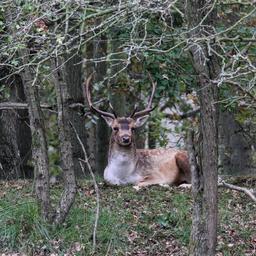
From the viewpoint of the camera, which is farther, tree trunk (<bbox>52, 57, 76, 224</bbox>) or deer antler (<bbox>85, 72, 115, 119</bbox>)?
deer antler (<bbox>85, 72, 115, 119</bbox>)

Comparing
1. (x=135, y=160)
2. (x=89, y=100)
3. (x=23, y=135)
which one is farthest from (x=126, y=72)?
(x=23, y=135)

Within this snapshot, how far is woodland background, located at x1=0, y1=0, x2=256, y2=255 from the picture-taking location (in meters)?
7.17

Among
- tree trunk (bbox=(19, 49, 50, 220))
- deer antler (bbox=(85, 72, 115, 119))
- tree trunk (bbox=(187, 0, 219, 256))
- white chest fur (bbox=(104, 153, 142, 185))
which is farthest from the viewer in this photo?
white chest fur (bbox=(104, 153, 142, 185))

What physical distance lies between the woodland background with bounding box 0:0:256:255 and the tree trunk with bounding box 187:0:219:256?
1 cm

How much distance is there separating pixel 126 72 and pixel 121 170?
2.02 metres

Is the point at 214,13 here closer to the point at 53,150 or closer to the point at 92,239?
the point at 92,239

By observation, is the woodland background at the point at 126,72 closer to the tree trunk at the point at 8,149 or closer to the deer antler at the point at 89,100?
the tree trunk at the point at 8,149

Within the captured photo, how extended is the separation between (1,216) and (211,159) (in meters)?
2.59

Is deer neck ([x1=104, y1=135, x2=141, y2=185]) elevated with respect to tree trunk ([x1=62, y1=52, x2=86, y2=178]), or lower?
lower

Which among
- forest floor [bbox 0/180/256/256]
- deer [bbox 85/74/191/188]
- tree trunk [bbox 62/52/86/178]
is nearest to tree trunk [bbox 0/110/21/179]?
tree trunk [bbox 62/52/86/178]

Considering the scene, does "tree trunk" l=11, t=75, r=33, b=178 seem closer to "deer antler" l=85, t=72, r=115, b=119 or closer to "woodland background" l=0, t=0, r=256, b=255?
"woodland background" l=0, t=0, r=256, b=255

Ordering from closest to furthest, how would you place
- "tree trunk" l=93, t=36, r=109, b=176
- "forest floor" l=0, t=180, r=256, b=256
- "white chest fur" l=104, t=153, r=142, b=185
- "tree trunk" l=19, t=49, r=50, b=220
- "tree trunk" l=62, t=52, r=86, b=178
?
"forest floor" l=0, t=180, r=256, b=256 < "tree trunk" l=19, t=49, r=50, b=220 < "white chest fur" l=104, t=153, r=142, b=185 < "tree trunk" l=62, t=52, r=86, b=178 < "tree trunk" l=93, t=36, r=109, b=176

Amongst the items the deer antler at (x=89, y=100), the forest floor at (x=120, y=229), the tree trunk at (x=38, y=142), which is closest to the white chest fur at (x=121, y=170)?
the deer antler at (x=89, y=100)

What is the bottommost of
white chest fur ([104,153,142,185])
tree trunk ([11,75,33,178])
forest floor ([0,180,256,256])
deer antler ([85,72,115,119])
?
forest floor ([0,180,256,256])
